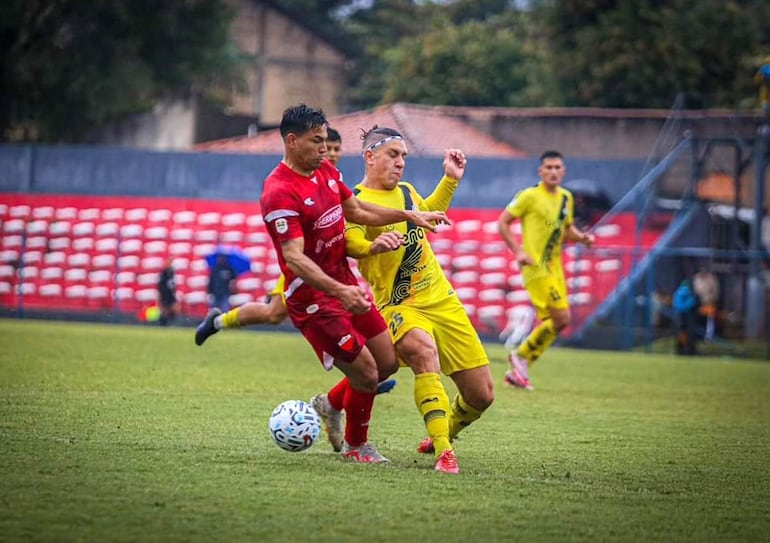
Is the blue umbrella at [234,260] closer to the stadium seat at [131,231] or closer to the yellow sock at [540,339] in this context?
the stadium seat at [131,231]

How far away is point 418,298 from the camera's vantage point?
8.42 meters

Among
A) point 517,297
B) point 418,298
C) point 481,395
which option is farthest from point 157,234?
point 481,395

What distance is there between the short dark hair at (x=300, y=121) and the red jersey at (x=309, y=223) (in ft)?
0.74

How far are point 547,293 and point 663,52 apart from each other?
25.1 meters

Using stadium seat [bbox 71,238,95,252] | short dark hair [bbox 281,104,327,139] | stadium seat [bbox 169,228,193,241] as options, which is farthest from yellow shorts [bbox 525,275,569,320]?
stadium seat [bbox 71,238,95,252]

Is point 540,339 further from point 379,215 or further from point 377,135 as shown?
point 379,215

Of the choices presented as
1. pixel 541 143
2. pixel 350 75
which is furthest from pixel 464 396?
pixel 350 75

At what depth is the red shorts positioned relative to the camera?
7.71 metres

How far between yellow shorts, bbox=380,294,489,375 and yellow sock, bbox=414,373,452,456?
0.33 metres

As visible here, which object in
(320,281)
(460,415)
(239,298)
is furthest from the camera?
(239,298)

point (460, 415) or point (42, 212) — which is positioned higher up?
point (42, 212)

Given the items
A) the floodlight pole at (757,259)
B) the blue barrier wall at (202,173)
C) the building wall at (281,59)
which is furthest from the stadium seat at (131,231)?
the building wall at (281,59)

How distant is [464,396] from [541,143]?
66.6ft

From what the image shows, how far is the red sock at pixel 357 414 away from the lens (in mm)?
8125
